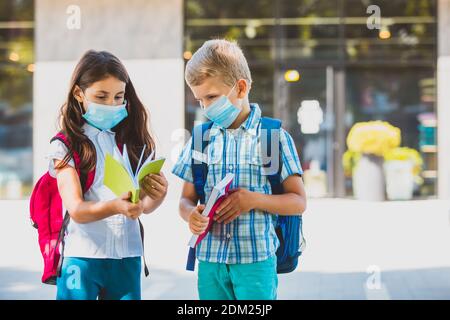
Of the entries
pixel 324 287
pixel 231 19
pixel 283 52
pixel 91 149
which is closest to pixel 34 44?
pixel 231 19

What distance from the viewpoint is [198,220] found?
2020 millimetres

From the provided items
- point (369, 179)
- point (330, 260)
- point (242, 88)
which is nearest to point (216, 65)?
point (242, 88)

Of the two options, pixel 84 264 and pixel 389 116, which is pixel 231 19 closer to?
pixel 389 116

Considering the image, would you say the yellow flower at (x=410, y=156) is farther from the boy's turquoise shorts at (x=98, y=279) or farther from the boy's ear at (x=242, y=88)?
the boy's turquoise shorts at (x=98, y=279)

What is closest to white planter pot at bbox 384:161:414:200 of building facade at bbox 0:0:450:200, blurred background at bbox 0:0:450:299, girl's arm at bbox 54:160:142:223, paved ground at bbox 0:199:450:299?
blurred background at bbox 0:0:450:299

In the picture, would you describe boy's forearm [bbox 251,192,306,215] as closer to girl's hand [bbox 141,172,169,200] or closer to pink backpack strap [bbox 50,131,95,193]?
girl's hand [bbox 141,172,169,200]

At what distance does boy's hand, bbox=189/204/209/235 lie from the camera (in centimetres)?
202

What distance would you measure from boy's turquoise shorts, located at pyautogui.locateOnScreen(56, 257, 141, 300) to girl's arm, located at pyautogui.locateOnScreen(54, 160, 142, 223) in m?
0.14

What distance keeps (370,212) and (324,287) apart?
235 cm

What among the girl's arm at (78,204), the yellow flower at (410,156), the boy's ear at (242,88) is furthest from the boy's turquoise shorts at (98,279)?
the yellow flower at (410,156)

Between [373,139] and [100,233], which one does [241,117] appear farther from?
[373,139]

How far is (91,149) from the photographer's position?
2.23 meters

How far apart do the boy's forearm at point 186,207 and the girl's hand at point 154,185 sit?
0.23 feet

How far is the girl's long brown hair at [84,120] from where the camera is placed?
223 cm
